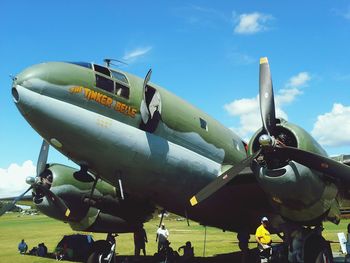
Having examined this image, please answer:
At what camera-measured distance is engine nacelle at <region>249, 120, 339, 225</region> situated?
394 inches

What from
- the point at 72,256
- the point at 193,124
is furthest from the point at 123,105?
the point at 72,256

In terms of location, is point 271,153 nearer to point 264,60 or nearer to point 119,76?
point 264,60

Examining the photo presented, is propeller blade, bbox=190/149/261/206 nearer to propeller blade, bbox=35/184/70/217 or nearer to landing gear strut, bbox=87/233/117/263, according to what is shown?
landing gear strut, bbox=87/233/117/263

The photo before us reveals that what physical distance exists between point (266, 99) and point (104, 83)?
4.24 meters

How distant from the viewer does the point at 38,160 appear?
1511 cm

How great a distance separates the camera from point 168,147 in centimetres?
1088

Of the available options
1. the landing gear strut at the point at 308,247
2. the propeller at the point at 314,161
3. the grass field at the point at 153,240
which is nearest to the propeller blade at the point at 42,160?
the grass field at the point at 153,240

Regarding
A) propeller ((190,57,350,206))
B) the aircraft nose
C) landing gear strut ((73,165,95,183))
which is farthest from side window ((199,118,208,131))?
the aircraft nose

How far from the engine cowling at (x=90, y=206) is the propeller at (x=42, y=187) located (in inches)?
11.5

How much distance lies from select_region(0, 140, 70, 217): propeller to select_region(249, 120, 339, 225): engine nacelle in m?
6.85

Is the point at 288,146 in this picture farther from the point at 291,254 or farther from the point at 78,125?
the point at 78,125

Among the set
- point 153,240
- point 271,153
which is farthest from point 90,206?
point 153,240

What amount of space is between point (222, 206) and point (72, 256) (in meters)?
8.50

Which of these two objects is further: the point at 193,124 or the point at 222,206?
the point at 222,206
